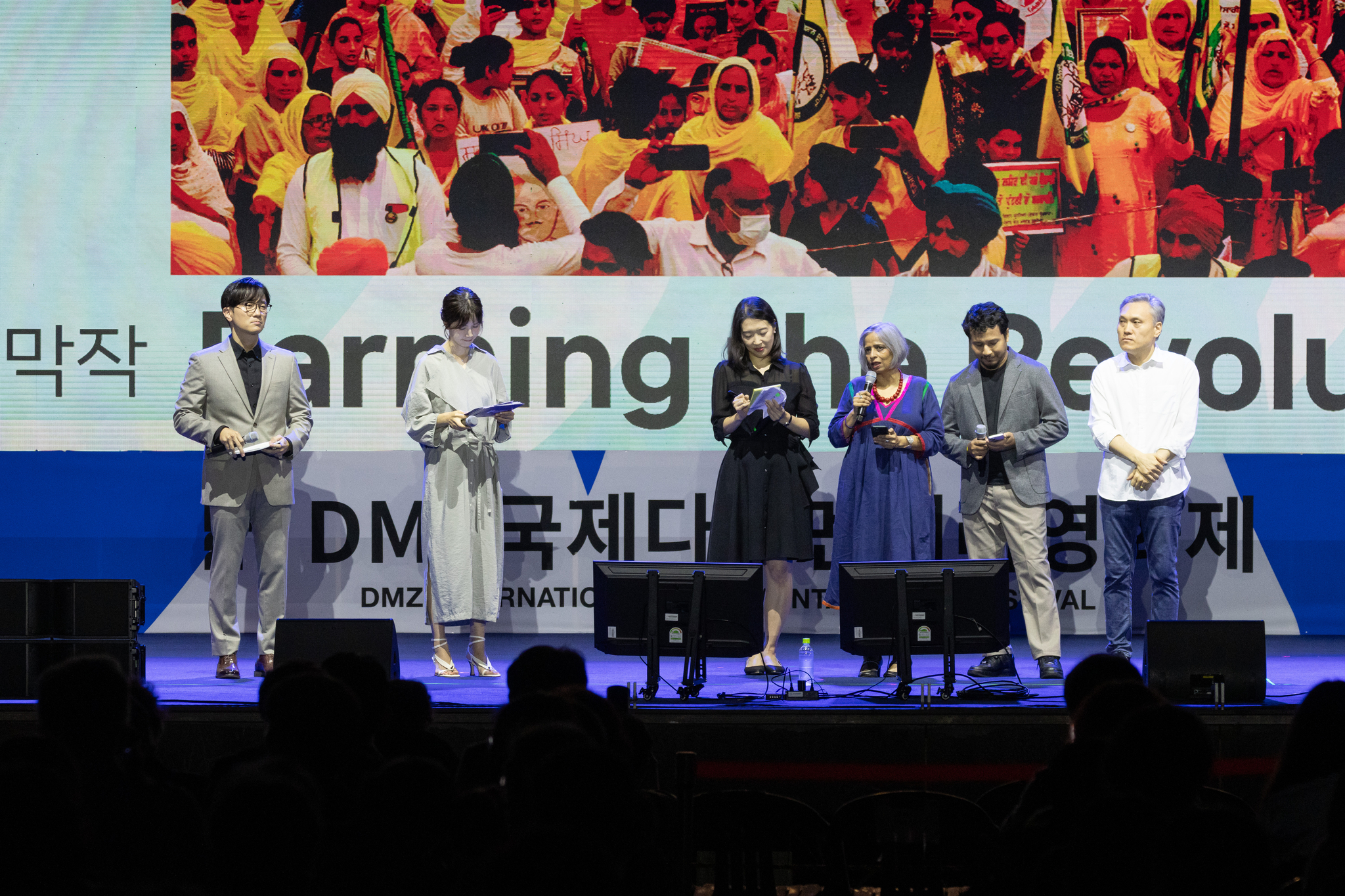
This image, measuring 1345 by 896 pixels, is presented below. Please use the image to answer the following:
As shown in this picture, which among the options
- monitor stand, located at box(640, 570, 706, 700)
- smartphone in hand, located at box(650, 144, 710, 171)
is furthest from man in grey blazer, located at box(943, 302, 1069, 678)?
smartphone in hand, located at box(650, 144, 710, 171)

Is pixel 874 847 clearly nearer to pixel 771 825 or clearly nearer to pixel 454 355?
pixel 771 825

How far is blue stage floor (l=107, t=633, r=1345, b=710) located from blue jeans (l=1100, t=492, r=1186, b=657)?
1.33 ft

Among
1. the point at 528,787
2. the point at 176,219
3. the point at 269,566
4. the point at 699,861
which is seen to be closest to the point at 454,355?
the point at 269,566

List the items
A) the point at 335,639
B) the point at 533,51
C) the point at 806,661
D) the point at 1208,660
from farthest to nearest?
1. the point at 533,51
2. the point at 806,661
3. the point at 335,639
4. the point at 1208,660

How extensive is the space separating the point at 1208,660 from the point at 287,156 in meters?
5.19

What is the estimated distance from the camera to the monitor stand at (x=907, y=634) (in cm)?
480

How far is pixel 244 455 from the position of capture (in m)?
5.66

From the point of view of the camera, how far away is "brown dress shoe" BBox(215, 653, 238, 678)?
5.64 m

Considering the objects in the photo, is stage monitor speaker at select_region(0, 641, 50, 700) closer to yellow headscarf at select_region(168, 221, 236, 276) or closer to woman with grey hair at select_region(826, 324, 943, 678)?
yellow headscarf at select_region(168, 221, 236, 276)

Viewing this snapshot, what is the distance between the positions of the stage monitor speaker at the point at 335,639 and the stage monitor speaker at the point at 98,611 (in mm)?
625

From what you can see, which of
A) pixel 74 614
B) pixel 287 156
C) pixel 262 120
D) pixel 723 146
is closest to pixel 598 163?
pixel 723 146

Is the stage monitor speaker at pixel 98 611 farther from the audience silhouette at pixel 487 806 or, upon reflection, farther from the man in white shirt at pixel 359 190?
the man in white shirt at pixel 359 190

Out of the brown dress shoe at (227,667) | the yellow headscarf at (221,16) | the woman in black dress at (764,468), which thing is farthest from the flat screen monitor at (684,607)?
the yellow headscarf at (221,16)

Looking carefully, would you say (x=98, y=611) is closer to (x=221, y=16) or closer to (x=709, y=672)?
(x=709, y=672)
